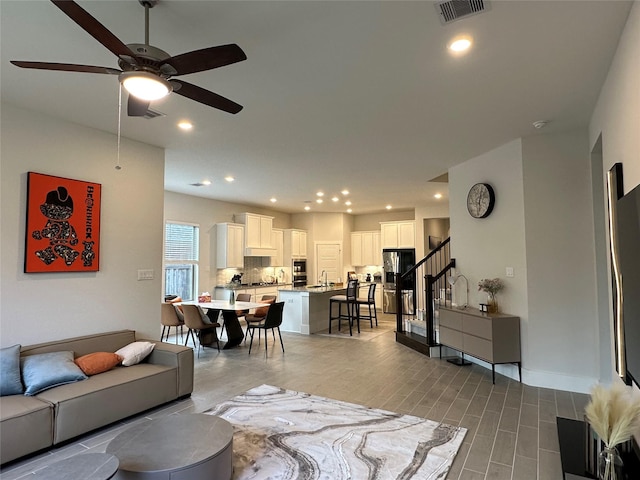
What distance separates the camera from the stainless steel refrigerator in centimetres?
963

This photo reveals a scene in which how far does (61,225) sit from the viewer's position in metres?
3.67

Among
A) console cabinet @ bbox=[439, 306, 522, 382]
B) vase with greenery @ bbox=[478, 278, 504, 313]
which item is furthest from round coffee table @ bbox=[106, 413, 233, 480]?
vase with greenery @ bbox=[478, 278, 504, 313]

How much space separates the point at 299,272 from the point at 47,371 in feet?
25.3

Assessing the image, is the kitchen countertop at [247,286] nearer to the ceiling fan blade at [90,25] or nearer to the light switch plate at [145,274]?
the light switch plate at [145,274]

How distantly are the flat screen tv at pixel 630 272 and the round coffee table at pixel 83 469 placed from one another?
8.87ft

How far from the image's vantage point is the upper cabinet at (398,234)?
390 inches

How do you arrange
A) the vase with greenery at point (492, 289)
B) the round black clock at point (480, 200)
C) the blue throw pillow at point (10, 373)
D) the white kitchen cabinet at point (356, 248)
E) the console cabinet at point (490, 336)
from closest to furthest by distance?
the blue throw pillow at point (10, 373) < the console cabinet at point (490, 336) < the vase with greenery at point (492, 289) < the round black clock at point (480, 200) < the white kitchen cabinet at point (356, 248)

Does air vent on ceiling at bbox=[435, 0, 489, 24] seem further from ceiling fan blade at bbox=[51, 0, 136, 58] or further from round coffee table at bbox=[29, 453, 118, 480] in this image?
round coffee table at bbox=[29, 453, 118, 480]

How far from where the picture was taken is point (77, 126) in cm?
387

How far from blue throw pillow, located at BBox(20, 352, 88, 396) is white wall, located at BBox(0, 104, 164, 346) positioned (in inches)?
15.2

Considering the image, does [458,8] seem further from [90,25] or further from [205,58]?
[90,25]

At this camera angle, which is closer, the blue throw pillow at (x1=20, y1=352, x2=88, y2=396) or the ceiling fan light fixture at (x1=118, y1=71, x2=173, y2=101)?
the ceiling fan light fixture at (x1=118, y1=71, x2=173, y2=101)

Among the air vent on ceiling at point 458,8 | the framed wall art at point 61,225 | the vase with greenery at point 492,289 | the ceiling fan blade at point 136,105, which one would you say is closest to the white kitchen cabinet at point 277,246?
the framed wall art at point 61,225

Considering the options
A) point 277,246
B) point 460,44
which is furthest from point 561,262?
point 277,246
